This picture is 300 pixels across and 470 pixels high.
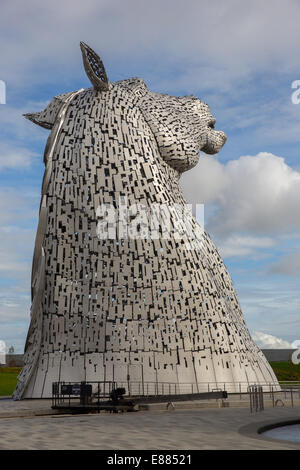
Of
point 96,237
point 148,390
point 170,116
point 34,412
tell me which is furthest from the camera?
point 170,116

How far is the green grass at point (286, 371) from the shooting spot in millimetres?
33281

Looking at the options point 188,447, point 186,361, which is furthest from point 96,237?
point 188,447

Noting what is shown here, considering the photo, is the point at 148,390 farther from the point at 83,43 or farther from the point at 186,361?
the point at 83,43

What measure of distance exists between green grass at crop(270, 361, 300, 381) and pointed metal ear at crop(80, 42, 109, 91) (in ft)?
69.7

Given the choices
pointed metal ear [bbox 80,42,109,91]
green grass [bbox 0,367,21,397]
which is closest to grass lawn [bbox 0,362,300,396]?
green grass [bbox 0,367,21,397]

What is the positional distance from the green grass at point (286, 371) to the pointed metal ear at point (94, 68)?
A: 21.2m

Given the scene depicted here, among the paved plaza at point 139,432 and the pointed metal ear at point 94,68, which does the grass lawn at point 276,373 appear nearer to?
the pointed metal ear at point 94,68

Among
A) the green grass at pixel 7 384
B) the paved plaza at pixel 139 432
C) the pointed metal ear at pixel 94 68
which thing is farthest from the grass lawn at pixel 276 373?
the paved plaza at pixel 139 432

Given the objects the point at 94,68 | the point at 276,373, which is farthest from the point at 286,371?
the point at 94,68

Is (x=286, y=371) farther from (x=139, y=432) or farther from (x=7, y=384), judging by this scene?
(x=139, y=432)

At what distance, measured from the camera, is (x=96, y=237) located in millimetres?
16688

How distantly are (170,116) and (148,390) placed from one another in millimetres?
8677

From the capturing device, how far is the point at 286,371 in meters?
35.1

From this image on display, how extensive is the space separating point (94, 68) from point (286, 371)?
23581mm
